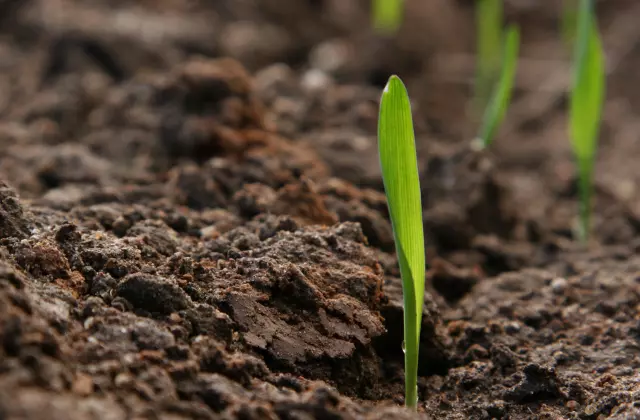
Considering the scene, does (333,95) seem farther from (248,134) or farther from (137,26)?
(137,26)

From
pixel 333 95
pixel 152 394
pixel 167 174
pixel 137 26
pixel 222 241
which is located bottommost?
pixel 152 394

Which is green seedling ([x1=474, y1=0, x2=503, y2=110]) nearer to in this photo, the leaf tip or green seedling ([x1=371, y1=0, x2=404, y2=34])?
green seedling ([x1=371, y1=0, x2=404, y2=34])

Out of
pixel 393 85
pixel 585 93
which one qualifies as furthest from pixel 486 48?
→ pixel 393 85

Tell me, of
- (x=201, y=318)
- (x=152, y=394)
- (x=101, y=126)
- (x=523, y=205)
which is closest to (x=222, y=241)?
(x=201, y=318)

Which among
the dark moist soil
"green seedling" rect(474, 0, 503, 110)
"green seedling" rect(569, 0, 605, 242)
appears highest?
"green seedling" rect(474, 0, 503, 110)

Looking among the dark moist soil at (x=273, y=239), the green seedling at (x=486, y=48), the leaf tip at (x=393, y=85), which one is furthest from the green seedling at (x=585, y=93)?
the leaf tip at (x=393, y=85)

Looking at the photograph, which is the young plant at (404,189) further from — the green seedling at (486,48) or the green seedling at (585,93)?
the green seedling at (486,48)

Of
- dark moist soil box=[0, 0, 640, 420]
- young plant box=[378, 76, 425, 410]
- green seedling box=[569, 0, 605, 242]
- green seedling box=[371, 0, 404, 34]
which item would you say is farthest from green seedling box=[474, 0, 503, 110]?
young plant box=[378, 76, 425, 410]

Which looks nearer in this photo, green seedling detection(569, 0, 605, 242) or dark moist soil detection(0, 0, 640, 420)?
dark moist soil detection(0, 0, 640, 420)
